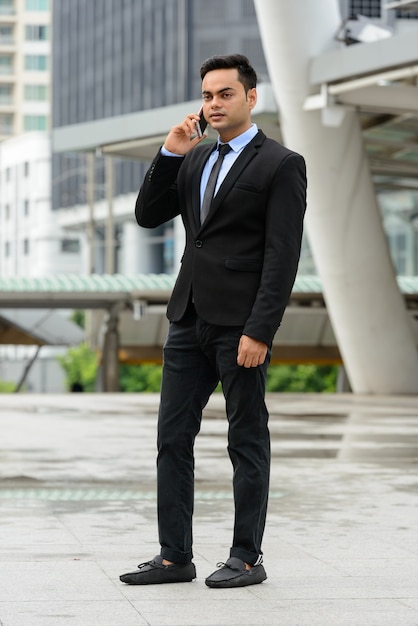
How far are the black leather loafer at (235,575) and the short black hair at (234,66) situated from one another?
1849 millimetres

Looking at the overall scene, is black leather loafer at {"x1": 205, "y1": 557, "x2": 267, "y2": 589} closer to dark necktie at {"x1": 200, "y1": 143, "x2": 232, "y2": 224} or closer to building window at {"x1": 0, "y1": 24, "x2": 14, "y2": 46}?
dark necktie at {"x1": 200, "y1": 143, "x2": 232, "y2": 224}

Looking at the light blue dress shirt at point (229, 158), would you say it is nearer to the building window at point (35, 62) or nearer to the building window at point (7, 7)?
the building window at point (35, 62)

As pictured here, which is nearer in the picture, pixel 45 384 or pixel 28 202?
pixel 45 384

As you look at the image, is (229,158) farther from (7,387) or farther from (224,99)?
(7,387)

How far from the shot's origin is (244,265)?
5.53 meters

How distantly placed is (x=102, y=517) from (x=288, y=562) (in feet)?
6.25

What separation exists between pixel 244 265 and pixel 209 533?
6.70ft

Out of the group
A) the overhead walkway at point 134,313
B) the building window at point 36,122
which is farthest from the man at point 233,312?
the building window at point 36,122

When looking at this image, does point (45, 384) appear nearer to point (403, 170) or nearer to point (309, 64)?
→ point (403, 170)

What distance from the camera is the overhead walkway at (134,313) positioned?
1556 inches

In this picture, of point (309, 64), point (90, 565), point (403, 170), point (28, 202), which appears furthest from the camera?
point (28, 202)

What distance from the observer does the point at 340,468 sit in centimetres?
1115

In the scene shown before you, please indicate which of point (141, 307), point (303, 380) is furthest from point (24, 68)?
point (141, 307)

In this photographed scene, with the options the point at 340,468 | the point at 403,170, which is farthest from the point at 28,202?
the point at 340,468
